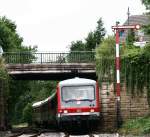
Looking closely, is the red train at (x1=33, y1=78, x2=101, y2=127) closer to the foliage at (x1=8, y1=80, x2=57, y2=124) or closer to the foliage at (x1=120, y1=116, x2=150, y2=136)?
the foliage at (x1=120, y1=116, x2=150, y2=136)

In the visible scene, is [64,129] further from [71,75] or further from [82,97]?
[71,75]

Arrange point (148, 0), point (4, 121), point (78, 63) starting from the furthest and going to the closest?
point (4, 121), point (78, 63), point (148, 0)

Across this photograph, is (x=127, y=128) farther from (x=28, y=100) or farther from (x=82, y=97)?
(x=28, y=100)

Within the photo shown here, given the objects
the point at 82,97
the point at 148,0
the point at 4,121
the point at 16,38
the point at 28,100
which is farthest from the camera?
the point at 28,100

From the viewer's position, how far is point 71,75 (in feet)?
137

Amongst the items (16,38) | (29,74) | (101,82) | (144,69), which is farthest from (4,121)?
(16,38)

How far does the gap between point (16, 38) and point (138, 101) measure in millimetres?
47219

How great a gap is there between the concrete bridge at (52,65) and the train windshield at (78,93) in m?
5.54

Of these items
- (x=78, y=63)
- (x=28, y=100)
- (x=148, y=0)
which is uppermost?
(x=148, y=0)

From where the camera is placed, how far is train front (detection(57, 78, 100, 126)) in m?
32.8

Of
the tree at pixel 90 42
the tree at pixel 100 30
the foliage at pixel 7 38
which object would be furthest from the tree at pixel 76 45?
the foliage at pixel 7 38

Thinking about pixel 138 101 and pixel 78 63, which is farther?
pixel 78 63

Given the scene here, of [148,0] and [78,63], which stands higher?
[148,0]

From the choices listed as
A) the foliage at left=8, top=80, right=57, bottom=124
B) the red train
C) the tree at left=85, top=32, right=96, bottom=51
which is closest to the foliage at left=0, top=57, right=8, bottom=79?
the red train
